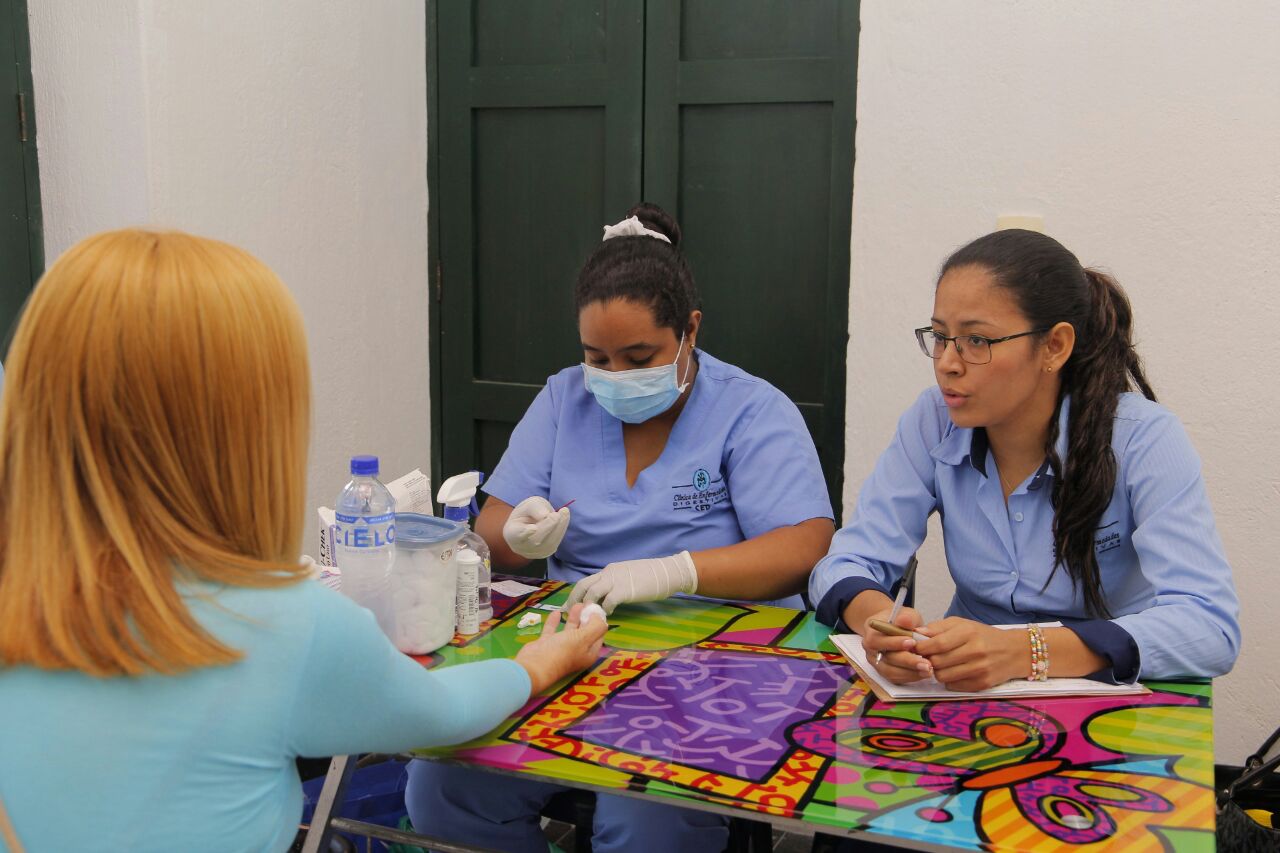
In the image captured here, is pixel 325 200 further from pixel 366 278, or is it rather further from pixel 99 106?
pixel 99 106

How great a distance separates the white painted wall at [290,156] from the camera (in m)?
2.53

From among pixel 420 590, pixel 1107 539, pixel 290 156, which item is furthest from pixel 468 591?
pixel 290 156

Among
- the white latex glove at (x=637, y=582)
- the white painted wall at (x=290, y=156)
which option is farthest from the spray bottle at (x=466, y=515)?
the white painted wall at (x=290, y=156)

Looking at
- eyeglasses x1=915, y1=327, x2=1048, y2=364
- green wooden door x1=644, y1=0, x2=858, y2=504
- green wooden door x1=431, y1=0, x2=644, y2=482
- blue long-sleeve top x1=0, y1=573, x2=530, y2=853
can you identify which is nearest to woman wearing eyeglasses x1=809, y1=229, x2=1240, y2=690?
eyeglasses x1=915, y1=327, x2=1048, y2=364

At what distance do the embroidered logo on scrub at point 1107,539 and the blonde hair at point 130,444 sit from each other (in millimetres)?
1227

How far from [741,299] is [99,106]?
5.46 feet

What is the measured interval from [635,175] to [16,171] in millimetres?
1549

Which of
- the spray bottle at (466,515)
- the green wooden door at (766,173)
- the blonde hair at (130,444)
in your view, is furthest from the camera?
the green wooden door at (766,173)

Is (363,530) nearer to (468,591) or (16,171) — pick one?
(468,591)

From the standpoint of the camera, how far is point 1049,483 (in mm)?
1714

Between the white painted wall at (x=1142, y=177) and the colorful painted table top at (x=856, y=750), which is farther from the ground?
the white painted wall at (x=1142, y=177)

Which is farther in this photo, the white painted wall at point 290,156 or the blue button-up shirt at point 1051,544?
the white painted wall at point 290,156

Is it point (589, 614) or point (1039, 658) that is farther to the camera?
point (589, 614)

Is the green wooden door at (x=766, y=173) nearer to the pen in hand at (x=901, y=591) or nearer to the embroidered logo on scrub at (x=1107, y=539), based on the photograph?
the pen in hand at (x=901, y=591)
